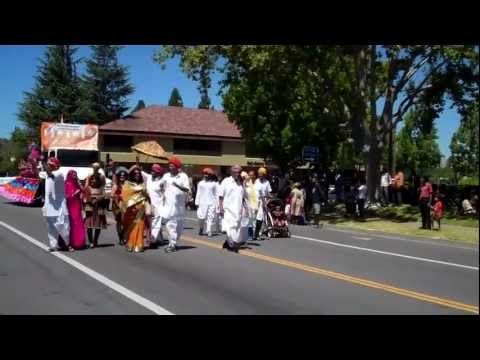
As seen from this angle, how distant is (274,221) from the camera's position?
51.4 feet

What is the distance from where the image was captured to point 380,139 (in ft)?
68.2

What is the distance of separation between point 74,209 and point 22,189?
12747 millimetres

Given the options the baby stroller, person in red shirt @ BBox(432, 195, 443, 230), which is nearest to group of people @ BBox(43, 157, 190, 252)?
the baby stroller

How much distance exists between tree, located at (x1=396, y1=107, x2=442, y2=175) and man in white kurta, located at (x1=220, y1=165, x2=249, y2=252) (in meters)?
3.87

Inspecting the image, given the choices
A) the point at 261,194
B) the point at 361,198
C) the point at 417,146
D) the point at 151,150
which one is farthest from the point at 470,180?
the point at 417,146

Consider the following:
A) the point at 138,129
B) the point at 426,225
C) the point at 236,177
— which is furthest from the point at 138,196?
the point at 138,129

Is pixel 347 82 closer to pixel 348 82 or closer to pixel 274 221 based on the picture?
pixel 348 82

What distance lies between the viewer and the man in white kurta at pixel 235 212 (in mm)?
12164

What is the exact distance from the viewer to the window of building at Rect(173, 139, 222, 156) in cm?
2405

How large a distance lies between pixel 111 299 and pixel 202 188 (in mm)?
8915

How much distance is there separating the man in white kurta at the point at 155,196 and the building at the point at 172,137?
981cm
